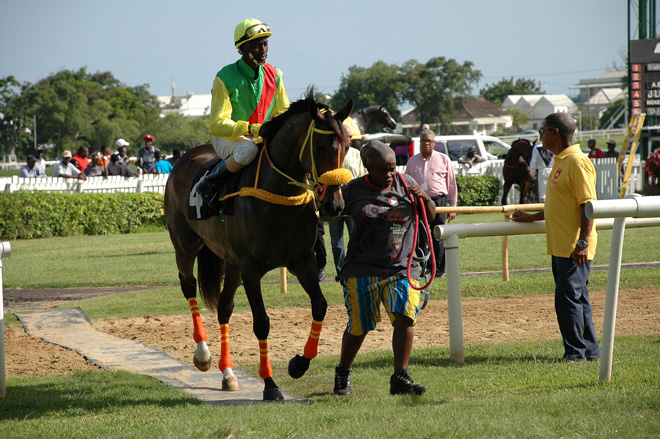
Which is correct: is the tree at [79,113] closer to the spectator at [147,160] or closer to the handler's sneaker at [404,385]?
the spectator at [147,160]

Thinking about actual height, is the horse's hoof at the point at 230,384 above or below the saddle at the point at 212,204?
below

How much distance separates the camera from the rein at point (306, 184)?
15.1 feet

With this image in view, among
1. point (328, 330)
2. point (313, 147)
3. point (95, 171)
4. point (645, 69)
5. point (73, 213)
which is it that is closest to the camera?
point (313, 147)

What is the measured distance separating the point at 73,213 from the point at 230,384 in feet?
50.1

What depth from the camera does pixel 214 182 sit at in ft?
19.2

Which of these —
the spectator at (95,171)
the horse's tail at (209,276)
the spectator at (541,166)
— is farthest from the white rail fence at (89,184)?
the horse's tail at (209,276)

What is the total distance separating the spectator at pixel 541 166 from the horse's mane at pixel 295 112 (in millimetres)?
8420

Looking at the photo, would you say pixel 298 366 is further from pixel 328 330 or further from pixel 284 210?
pixel 328 330

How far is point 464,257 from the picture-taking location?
13164mm

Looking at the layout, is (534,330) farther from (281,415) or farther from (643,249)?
(643,249)

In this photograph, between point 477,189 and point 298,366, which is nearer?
point 298,366

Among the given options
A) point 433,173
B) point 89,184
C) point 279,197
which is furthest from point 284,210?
point 89,184

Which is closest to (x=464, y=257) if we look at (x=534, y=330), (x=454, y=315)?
(x=534, y=330)

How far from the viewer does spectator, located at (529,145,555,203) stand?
12914mm
